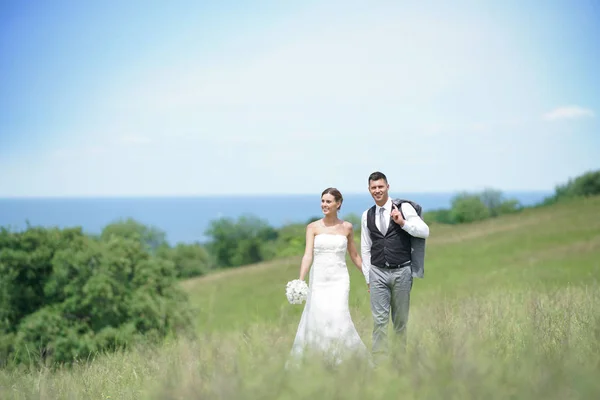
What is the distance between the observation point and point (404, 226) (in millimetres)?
8250

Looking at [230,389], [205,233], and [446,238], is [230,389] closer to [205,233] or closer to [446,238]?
[446,238]

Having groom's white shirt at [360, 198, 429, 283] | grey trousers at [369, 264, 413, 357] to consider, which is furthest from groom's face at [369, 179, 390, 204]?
grey trousers at [369, 264, 413, 357]

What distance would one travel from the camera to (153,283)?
24891 mm

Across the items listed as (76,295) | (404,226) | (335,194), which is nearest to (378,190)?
(404,226)

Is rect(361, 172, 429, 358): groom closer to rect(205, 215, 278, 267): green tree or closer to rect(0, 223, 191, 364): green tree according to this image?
rect(0, 223, 191, 364): green tree

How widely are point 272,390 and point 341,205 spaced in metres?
5.82

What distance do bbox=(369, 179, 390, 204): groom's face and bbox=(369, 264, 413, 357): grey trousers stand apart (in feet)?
3.36

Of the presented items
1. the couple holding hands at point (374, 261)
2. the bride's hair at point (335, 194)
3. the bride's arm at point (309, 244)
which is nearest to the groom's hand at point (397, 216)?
the couple holding hands at point (374, 261)

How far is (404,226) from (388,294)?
3.66 feet

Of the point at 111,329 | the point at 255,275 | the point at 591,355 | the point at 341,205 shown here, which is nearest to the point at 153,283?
the point at 111,329

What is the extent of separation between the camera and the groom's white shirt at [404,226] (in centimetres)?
829

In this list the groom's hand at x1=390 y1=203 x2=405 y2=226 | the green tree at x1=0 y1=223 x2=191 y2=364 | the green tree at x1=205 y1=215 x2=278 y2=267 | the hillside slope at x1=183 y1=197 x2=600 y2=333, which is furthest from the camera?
the green tree at x1=205 y1=215 x2=278 y2=267

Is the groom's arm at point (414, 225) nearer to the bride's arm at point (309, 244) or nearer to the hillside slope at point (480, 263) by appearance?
the bride's arm at point (309, 244)

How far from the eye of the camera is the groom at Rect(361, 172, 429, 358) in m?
8.55
